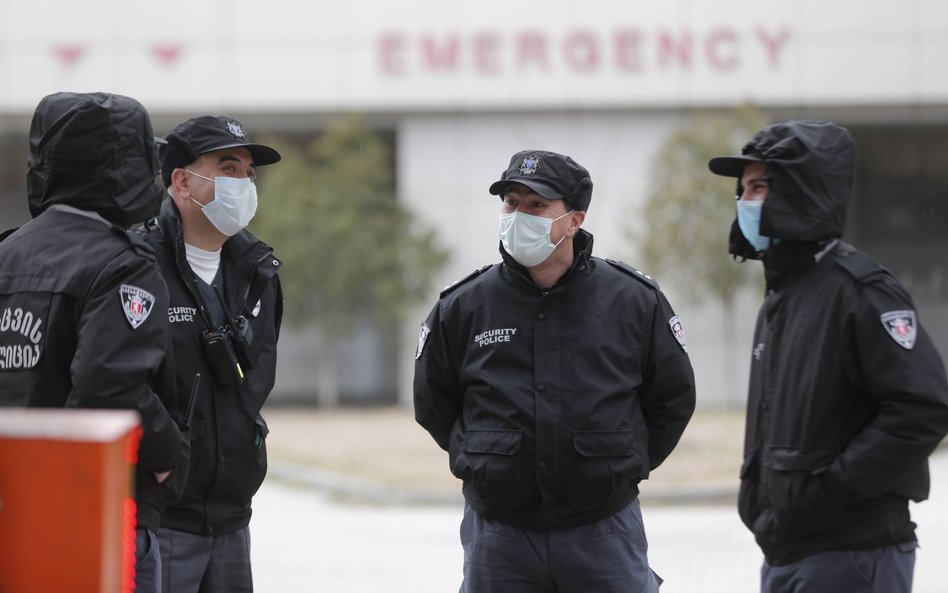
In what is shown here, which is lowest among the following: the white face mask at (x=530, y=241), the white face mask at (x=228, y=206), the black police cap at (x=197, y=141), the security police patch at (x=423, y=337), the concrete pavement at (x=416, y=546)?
the concrete pavement at (x=416, y=546)

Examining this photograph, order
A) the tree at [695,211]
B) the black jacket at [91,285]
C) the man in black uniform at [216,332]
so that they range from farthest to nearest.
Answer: the tree at [695,211] < the man in black uniform at [216,332] < the black jacket at [91,285]

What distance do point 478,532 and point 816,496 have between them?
127cm

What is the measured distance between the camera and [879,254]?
92.0 feet

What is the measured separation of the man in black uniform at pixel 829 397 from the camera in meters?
4.23

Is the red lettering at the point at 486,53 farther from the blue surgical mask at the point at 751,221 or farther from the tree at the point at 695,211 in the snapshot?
the blue surgical mask at the point at 751,221

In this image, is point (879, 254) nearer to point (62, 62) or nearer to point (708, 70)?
point (708, 70)

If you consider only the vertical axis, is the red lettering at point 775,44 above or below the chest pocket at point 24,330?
above

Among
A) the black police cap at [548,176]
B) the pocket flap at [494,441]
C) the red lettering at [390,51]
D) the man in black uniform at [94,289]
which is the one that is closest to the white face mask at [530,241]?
the black police cap at [548,176]

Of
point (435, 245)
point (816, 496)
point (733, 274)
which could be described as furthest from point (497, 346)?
point (435, 245)

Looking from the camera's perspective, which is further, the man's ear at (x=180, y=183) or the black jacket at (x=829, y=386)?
the man's ear at (x=180, y=183)

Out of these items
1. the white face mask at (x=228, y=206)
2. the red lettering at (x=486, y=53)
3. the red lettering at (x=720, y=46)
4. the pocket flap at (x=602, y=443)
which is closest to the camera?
the pocket flap at (x=602, y=443)

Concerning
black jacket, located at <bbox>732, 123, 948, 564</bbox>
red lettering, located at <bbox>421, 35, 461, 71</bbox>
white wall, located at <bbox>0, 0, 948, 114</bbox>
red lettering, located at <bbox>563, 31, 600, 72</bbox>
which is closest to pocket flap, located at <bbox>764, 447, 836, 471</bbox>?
black jacket, located at <bbox>732, 123, 948, 564</bbox>

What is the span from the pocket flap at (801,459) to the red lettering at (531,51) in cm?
2078

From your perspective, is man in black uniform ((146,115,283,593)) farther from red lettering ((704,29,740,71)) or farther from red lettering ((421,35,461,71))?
red lettering ((704,29,740,71))
